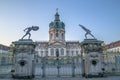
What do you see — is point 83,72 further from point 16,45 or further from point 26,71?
point 16,45

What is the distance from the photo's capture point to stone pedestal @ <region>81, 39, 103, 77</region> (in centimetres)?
1866

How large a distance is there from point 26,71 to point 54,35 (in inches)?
3199

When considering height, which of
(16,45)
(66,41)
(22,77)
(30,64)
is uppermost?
(66,41)

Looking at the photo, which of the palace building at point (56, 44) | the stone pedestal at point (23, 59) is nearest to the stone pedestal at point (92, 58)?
the stone pedestal at point (23, 59)

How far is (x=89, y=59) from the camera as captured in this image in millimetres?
18812

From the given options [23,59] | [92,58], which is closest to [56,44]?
[92,58]

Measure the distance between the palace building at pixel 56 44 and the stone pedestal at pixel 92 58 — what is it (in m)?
78.3

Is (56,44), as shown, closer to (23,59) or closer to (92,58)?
(92,58)

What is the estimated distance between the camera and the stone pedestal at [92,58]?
734 inches

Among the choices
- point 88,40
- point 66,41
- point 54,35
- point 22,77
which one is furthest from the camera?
point 66,41

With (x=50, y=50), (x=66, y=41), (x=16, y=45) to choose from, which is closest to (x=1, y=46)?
(x=50, y=50)

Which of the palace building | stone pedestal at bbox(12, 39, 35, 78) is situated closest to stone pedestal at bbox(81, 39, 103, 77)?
stone pedestal at bbox(12, 39, 35, 78)

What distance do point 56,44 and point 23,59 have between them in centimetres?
8250

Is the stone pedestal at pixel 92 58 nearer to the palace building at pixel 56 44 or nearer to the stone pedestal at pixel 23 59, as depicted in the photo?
the stone pedestal at pixel 23 59
